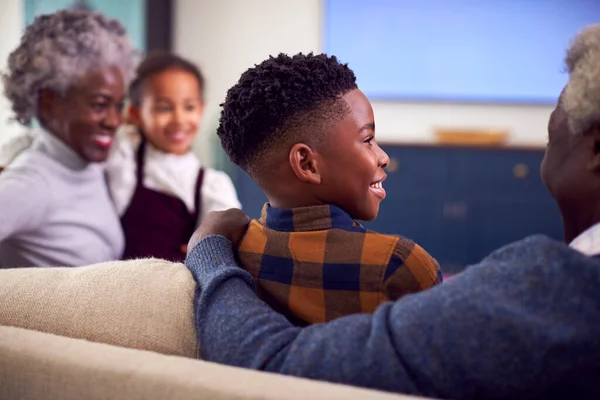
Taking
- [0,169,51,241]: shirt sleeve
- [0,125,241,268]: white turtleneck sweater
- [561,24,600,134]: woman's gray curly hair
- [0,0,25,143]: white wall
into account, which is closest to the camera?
[561,24,600,134]: woman's gray curly hair

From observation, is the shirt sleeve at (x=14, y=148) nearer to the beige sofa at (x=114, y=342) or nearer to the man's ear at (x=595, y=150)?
the beige sofa at (x=114, y=342)

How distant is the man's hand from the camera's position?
40.7 inches

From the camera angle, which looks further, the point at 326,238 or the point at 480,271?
the point at 326,238

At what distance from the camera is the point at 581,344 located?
2.24 ft

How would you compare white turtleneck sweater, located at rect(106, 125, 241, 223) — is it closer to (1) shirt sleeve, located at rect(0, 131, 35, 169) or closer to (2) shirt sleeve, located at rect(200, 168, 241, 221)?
(2) shirt sleeve, located at rect(200, 168, 241, 221)

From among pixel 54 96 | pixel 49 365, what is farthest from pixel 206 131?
pixel 49 365

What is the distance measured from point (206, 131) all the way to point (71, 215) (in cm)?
328

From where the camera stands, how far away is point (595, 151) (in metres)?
0.80

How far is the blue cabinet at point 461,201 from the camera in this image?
13.9 ft

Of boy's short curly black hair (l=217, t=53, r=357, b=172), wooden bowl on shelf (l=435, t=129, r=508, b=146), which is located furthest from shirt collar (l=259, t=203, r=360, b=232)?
wooden bowl on shelf (l=435, t=129, r=508, b=146)

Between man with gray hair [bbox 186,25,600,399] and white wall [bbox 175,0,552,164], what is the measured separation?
158 inches

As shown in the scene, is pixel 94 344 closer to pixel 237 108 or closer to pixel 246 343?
pixel 246 343

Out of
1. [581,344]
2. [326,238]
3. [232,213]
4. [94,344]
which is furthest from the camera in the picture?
[232,213]

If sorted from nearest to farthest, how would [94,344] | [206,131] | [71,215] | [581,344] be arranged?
[581,344] < [94,344] < [71,215] < [206,131]
